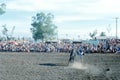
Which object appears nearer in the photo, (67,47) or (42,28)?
(67,47)

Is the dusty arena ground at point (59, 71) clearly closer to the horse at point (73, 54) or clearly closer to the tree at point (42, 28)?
the horse at point (73, 54)

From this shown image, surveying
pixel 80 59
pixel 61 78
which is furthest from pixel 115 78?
pixel 80 59

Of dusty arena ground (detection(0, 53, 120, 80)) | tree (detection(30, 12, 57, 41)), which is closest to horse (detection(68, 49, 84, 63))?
dusty arena ground (detection(0, 53, 120, 80))

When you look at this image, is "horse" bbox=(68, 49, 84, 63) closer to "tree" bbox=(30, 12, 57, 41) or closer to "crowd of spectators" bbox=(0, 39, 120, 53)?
"crowd of spectators" bbox=(0, 39, 120, 53)

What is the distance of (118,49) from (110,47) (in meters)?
1.94

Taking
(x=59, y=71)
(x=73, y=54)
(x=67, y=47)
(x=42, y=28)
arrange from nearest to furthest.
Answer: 1. (x=59, y=71)
2. (x=73, y=54)
3. (x=67, y=47)
4. (x=42, y=28)

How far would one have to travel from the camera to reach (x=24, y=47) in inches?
2320

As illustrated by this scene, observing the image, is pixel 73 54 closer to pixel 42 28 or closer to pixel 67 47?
pixel 67 47

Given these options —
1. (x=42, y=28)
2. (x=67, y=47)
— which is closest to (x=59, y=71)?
(x=67, y=47)

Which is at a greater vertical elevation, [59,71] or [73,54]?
[73,54]

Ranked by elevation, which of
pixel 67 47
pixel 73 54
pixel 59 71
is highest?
pixel 73 54

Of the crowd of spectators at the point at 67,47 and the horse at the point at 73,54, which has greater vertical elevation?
the horse at the point at 73,54

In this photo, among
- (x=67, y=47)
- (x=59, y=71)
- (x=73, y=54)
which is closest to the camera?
(x=59, y=71)

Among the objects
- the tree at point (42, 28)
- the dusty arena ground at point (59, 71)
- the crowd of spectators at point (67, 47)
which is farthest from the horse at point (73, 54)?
the tree at point (42, 28)
